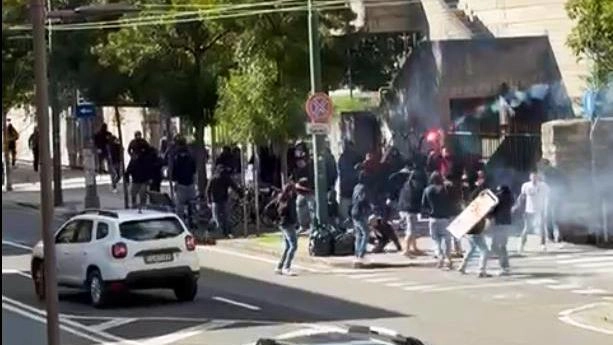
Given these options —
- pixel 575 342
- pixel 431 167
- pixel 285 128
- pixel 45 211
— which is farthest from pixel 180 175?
pixel 45 211

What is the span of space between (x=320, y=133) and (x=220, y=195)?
3629mm

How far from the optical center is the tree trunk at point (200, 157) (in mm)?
37844

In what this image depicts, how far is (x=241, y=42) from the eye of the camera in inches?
1380

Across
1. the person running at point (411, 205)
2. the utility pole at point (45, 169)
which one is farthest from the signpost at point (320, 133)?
the utility pole at point (45, 169)

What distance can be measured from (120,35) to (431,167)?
10671 millimetres

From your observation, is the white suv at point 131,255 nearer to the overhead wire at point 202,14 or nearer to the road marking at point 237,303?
the road marking at point 237,303

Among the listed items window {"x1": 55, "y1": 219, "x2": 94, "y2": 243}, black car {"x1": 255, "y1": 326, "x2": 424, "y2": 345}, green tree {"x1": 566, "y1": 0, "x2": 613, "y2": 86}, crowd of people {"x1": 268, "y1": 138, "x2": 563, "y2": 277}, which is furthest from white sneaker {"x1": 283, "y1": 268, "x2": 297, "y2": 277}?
black car {"x1": 255, "y1": 326, "x2": 424, "y2": 345}

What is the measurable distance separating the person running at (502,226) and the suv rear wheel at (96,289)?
252 inches

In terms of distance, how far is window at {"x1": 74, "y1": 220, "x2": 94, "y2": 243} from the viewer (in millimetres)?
24656

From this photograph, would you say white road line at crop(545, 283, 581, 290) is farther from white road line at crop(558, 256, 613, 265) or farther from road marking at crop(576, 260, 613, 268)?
white road line at crop(558, 256, 613, 265)

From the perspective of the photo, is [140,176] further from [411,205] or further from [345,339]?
[345,339]

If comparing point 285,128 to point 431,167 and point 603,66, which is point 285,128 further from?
point 603,66

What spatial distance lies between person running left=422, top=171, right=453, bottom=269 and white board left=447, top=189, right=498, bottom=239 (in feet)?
1.44

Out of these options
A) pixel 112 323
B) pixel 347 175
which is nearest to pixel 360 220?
pixel 347 175
